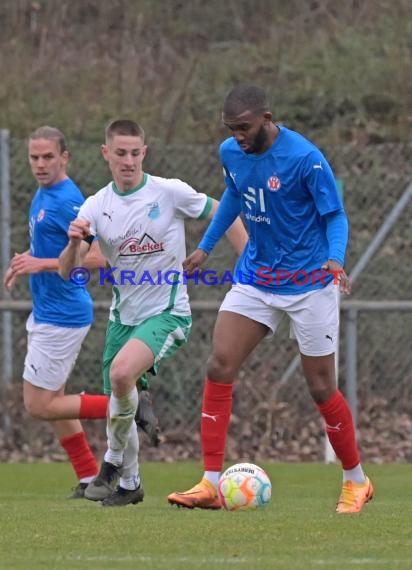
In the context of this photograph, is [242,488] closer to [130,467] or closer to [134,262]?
[130,467]

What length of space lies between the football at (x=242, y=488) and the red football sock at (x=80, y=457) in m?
1.93

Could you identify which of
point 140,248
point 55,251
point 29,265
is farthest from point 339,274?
point 55,251

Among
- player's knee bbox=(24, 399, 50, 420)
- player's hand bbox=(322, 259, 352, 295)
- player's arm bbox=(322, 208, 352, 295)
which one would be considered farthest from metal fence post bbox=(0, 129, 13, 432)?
player's hand bbox=(322, 259, 352, 295)

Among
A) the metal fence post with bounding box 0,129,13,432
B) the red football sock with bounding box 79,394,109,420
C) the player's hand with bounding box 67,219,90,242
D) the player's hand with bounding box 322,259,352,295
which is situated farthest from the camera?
the metal fence post with bounding box 0,129,13,432

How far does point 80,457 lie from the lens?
9102 mm

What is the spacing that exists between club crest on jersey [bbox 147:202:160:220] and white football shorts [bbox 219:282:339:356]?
2.57 ft

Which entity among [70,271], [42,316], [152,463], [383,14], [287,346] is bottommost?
[152,463]

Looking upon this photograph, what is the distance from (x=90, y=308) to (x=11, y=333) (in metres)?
2.45

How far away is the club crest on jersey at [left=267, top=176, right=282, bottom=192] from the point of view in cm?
723

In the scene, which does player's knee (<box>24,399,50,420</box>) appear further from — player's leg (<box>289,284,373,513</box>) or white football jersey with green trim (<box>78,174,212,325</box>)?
player's leg (<box>289,284,373,513</box>)

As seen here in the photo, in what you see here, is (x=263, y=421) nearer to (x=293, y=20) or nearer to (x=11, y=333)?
(x=11, y=333)

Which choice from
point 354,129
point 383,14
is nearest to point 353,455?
point 354,129

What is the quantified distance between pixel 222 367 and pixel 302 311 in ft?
1.69

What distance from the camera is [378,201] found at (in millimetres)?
12008
